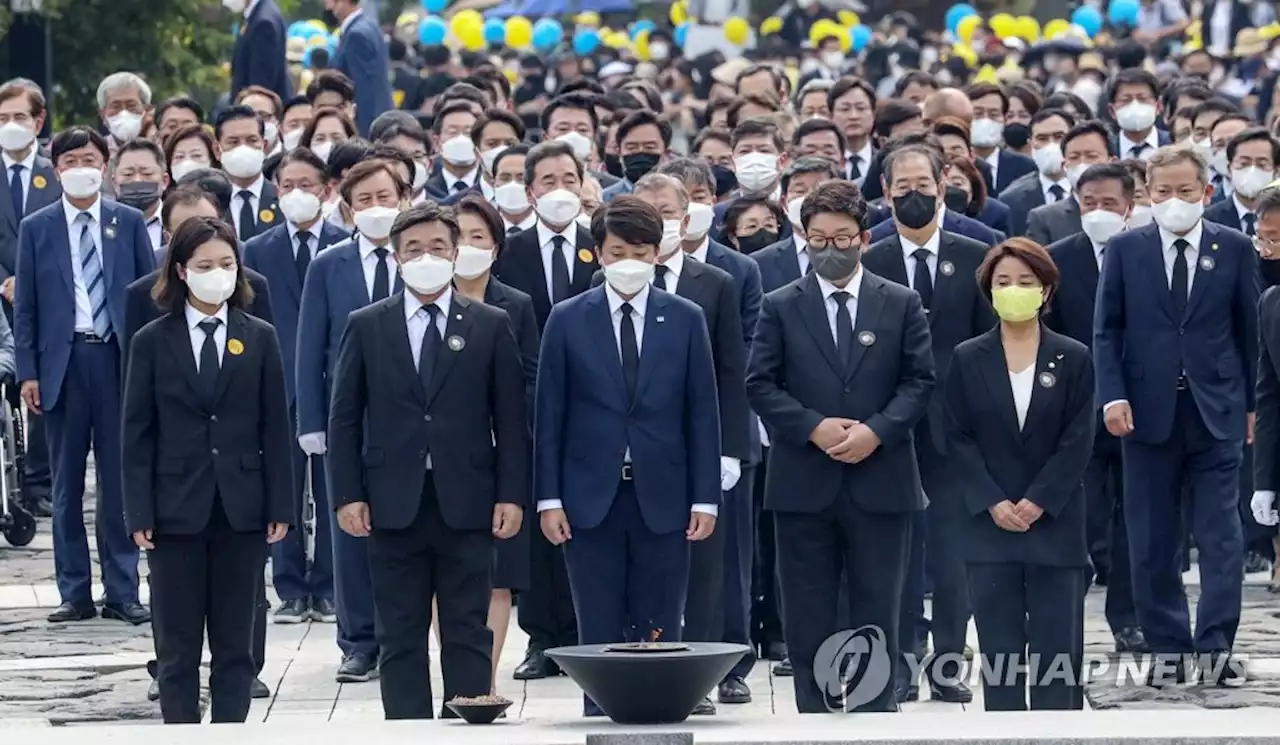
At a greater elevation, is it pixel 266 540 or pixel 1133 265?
pixel 1133 265

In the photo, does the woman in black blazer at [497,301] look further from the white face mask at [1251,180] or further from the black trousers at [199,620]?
the white face mask at [1251,180]

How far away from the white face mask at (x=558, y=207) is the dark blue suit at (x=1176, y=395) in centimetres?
235

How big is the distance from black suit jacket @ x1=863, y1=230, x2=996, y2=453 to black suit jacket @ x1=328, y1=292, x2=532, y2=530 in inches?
85.0

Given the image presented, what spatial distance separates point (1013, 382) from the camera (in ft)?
36.4

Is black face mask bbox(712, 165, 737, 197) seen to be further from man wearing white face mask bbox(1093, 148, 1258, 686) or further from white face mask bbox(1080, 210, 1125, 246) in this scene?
man wearing white face mask bbox(1093, 148, 1258, 686)

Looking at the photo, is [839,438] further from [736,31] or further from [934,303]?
[736,31]

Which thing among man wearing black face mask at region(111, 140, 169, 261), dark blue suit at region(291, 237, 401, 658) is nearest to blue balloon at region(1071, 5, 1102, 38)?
man wearing black face mask at region(111, 140, 169, 261)

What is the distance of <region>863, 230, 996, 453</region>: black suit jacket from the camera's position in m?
12.5

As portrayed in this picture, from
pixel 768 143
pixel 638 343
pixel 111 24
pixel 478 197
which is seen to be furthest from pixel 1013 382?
pixel 111 24

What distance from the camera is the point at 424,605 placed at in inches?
432

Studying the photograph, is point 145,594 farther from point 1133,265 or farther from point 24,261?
point 1133,265

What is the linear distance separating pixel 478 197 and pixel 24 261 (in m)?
3.08

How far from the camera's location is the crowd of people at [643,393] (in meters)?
11.0

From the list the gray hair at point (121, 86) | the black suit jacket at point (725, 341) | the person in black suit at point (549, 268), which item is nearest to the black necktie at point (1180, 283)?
the black suit jacket at point (725, 341)
